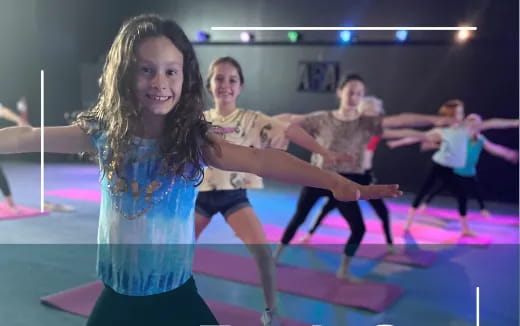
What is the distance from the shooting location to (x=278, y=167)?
1514mm

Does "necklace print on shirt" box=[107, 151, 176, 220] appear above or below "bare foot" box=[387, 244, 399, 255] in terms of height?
above

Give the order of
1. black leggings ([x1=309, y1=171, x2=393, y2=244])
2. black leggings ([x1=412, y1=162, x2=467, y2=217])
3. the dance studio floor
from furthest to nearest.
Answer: black leggings ([x1=412, y1=162, x2=467, y2=217]) → black leggings ([x1=309, y1=171, x2=393, y2=244]) → the dance studio floor

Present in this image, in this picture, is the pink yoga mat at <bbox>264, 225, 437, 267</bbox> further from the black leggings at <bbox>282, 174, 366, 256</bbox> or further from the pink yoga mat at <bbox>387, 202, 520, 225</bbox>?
the pink yoga mat at <bbox>387, 202, 520, 225</bbox>

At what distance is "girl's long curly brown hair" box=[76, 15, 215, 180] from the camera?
1493 millimetres

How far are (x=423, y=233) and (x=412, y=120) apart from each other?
183cm

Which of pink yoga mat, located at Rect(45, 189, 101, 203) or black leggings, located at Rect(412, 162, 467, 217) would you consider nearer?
black leggings, located at Rect(412, 162, 467, 217)

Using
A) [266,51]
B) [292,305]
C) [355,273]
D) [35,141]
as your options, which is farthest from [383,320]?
[266,51]

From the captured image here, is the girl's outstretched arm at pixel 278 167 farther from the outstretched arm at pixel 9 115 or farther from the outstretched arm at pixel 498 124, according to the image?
the outstretched arm at pixel 498 124

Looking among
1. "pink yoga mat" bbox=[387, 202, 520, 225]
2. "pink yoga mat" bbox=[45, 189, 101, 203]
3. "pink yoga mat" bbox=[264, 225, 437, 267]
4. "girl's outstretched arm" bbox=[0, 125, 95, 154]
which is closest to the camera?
"girl's outstretched arm" bbox=[0, 125, 95, 154]

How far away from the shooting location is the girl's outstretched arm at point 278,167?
1453 mm

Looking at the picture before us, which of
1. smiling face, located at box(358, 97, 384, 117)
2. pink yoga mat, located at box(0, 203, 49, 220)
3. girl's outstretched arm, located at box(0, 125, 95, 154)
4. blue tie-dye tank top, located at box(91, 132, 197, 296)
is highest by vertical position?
smiling face, located at box(358, 97, 384, 117)

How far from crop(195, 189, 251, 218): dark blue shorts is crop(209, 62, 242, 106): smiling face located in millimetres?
470

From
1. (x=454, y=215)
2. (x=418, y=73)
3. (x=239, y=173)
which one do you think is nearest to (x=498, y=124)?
(x=454, y=215)

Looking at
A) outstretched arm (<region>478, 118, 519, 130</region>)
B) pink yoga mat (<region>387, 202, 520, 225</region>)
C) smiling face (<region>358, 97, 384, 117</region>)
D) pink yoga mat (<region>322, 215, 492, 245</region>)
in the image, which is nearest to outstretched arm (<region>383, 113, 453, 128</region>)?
outstretched arm (<region>478, 118, 519, 130</region>)
